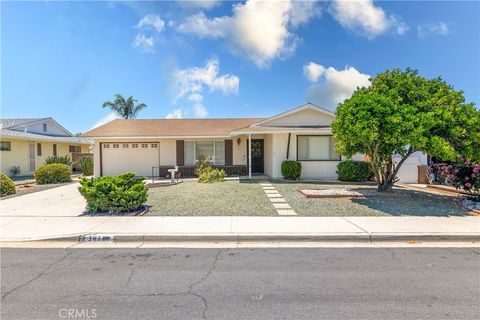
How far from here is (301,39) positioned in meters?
16.8

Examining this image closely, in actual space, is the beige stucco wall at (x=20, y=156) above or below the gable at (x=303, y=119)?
below

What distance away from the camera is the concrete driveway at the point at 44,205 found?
8.38 m

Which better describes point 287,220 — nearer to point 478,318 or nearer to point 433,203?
point 478,318

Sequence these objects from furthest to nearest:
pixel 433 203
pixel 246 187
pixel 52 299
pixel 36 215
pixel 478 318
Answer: pixel 246 187
pixel 433 203
pixel 36 215
pixel 52 299
pixel 478 318

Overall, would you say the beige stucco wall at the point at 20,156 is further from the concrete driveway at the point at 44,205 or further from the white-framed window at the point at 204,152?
the white-framed window at the point at 204,152

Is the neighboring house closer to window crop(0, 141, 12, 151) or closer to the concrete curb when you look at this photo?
window crop(0, 141, 12, 151)

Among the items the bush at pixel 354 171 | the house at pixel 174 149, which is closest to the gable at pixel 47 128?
the house at pixel 174 149

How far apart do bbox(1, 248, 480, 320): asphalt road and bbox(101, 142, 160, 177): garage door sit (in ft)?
45.1

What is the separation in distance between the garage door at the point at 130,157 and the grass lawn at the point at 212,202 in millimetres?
7699

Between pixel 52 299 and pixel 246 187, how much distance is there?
9787 mm

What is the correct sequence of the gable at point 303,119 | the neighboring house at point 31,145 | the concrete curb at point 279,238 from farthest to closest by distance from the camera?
the neighboring house at point 31,145 → the gable at point 303,119 → the concrete curb at point 279,238

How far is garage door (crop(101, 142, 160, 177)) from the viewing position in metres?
18.9

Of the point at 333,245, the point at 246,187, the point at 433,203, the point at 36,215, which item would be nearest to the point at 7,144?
the point at 36,215

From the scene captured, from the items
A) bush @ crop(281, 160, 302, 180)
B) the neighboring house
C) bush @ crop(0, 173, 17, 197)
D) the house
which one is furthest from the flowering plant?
the neighboring house
